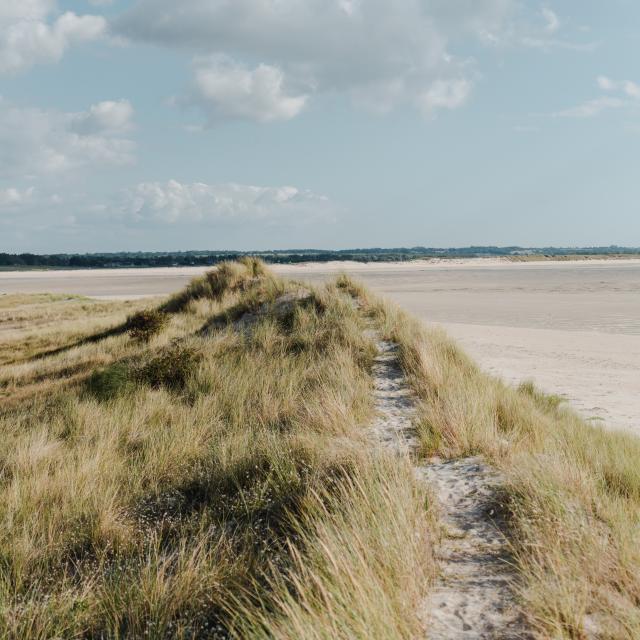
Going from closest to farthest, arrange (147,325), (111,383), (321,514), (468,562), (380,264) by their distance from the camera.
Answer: (468,562)
(321,514)
(111,383)
(147,325)
(380,264)

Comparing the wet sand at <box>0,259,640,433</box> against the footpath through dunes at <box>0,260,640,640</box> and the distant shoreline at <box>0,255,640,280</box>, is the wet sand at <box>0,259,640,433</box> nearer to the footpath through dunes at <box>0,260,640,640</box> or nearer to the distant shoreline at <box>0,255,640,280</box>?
the footpath through dunes at <box>0,260,640,640</box>

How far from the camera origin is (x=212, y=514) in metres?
3.53

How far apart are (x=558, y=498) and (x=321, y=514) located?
135 centimetres

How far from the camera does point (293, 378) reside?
6953 millimetres

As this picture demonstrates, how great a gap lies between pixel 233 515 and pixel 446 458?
1777mm

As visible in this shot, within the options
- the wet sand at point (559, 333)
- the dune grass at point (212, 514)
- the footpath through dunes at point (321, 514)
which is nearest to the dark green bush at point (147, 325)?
the dune grass at point (212, 514)

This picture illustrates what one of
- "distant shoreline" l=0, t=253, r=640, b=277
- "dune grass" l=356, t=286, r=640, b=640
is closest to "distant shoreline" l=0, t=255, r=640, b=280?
"distant shoreline" l=0, t=253, r=640, b=277

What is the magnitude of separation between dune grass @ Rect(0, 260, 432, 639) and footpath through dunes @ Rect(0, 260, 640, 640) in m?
0.02

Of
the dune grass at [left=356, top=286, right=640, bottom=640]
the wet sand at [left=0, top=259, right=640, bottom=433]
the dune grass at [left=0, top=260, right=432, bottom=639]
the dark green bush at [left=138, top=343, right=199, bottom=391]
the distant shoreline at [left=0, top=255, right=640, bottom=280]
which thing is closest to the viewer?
the dune grass at [left=356, top=286, right=640, bottom=640]

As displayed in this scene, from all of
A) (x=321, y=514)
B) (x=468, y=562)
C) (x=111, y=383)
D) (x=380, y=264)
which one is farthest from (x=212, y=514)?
(x=380, y=264)

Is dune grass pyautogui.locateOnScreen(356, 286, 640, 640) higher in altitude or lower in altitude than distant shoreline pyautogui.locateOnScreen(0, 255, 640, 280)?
lower

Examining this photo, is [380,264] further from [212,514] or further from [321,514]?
[321,514]

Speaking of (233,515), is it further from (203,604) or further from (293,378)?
(293,378)

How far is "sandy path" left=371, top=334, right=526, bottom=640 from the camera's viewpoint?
2244mm
